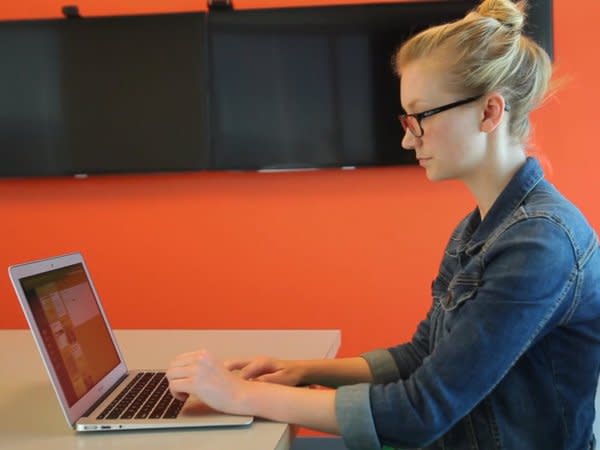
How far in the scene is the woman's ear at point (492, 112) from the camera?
1.01 m

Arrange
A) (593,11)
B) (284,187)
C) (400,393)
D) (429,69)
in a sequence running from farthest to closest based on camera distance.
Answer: (284,187) → (593,11) → (429,69) → (400,393)

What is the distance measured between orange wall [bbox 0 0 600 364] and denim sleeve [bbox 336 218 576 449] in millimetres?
1495

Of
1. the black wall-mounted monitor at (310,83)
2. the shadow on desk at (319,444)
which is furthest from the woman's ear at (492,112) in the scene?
the shadow on desk at (319,444)

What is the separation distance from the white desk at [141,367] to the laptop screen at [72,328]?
0.24 ft

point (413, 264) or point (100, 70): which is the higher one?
point (100, 70)

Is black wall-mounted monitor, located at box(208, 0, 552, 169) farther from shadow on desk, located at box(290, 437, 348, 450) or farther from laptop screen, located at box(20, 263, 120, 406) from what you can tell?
laptop screen, located at box(20, 263, 120, 406)

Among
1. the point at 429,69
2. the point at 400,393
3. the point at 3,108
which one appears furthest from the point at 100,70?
the point at 400,393

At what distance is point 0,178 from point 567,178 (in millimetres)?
2112

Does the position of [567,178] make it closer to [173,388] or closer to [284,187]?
[284,187]

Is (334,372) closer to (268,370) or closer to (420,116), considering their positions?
(268,370)

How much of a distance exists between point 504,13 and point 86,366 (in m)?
0.90

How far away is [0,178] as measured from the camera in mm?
2543

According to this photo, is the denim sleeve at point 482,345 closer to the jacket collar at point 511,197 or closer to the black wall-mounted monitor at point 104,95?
the jacket collar at point 511,197

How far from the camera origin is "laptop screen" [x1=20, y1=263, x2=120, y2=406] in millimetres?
983
